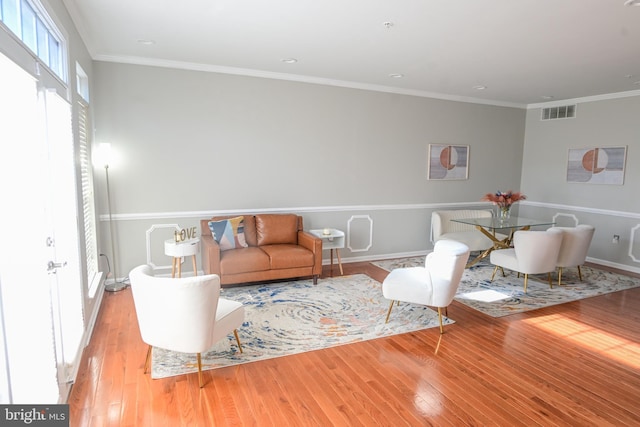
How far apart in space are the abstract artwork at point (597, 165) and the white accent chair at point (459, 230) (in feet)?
Result: 5.22

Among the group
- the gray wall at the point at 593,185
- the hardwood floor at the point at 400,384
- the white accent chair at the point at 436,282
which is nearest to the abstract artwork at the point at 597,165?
the gray wall at the point at 593,185

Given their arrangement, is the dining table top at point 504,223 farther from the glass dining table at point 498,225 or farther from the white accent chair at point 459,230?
the white accent chair at point 459,230

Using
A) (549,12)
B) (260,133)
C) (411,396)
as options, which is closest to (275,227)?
(260,133)

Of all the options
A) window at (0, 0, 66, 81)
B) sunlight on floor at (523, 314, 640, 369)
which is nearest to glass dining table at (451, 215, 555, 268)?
sunlight on floor at (523, 314, 640, 369)

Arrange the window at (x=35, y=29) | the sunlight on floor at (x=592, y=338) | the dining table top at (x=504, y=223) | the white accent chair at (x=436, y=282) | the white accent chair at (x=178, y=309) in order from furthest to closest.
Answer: the dining table top at (x=504, y=223)
the white accent chair at (x=436, y=282)
the sunlight on floor at (x=592, y=338)
the white accent chair at (x=178, y=309)
the window at (x=35, y=29)

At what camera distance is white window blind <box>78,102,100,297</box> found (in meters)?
3.80

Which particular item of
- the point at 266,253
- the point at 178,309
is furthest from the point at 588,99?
the point at 178,309

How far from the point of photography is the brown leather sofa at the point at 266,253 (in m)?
4.54

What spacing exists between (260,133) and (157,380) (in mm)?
3491

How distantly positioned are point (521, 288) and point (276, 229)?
10.8ft

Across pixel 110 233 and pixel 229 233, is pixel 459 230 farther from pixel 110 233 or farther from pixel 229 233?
pixel 110 233

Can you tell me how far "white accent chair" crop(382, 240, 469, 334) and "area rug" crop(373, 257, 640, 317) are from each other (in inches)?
37.5

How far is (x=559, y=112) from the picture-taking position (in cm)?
688

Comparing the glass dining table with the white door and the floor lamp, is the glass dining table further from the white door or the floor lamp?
the white door
